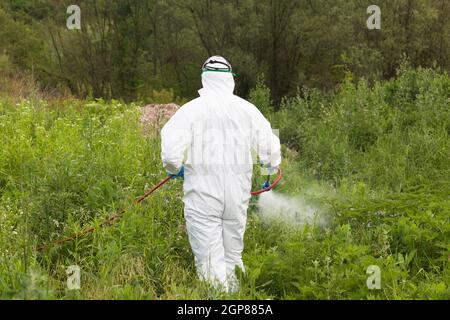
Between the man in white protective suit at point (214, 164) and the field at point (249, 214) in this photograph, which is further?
the man in white protective suit at point (214, 164)

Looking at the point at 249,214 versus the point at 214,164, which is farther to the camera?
the point at 249,214

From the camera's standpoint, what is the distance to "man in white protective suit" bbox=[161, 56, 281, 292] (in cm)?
429

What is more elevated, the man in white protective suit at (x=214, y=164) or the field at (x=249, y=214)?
the man in white protective suit at (x=214, y=164)

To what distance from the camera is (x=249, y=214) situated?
18.9 feet

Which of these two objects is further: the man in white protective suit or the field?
the man in white protective suit

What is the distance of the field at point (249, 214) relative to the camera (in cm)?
411

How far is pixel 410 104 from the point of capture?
31.4 ft

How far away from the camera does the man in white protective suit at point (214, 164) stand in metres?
4.29

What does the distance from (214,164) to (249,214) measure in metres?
1.59

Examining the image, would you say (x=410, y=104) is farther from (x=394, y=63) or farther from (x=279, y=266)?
(x=394, y=63)

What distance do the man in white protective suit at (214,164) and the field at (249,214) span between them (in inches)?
10.0

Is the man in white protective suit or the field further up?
the man in white protective suit

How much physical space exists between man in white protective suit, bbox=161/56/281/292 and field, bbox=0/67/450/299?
0.83 feet
